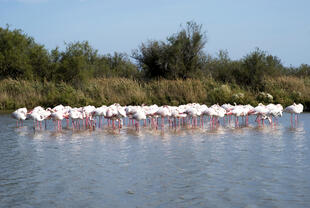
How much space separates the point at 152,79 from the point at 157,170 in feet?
73.5

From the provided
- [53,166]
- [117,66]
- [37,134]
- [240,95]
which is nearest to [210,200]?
[53,166]

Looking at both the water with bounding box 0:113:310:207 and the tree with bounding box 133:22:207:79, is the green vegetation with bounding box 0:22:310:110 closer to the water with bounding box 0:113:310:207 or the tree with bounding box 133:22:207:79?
the tree with bounding box 133:22:207:79

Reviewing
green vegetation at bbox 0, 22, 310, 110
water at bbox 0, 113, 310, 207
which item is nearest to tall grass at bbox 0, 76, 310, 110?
green vegetation at bbox 0, 22, 310, 110

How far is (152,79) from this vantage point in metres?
31.2

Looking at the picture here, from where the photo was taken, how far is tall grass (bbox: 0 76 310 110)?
24.5 metres

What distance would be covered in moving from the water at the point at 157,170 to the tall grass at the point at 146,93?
34.6ft

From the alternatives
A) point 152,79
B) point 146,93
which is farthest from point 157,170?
point 152,79

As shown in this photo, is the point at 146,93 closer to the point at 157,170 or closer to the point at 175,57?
the point at 175,57

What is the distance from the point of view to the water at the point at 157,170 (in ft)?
23.4

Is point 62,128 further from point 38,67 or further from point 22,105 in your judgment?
point 38,67

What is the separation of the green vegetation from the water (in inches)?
434

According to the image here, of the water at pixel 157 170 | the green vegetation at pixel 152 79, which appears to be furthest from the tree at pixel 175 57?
the water at pixel 157 170

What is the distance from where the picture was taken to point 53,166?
31.3ft

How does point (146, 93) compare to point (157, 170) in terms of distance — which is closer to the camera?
point (157, 170)
